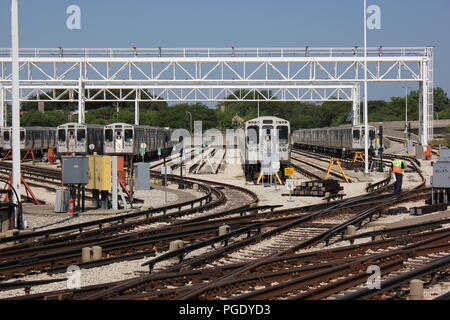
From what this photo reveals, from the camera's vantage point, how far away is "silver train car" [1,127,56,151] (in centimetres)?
4884

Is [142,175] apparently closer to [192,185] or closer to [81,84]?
[192,185]

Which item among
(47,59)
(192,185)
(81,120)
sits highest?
(47,59)

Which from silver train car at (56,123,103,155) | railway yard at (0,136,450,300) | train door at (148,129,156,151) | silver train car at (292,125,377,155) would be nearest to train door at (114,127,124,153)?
silver train car at (56,123,103,155)

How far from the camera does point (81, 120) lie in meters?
46.2

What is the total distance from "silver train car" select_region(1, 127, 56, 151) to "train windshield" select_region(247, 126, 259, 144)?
23.0 m

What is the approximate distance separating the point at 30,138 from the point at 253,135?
24.4 meters

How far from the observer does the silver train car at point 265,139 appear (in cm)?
2998

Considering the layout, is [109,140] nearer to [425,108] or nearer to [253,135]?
[253,135]

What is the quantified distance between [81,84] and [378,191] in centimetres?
2564

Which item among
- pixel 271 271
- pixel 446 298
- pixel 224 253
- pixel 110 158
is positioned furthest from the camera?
pixel 110 158

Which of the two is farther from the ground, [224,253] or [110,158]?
[110,158]

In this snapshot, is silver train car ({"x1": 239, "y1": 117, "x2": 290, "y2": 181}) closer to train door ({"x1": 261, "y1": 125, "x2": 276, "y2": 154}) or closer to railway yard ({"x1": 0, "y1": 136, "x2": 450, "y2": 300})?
train door ({"x1": 261, "y1": 125, "x2": 276, "y2": 154})
